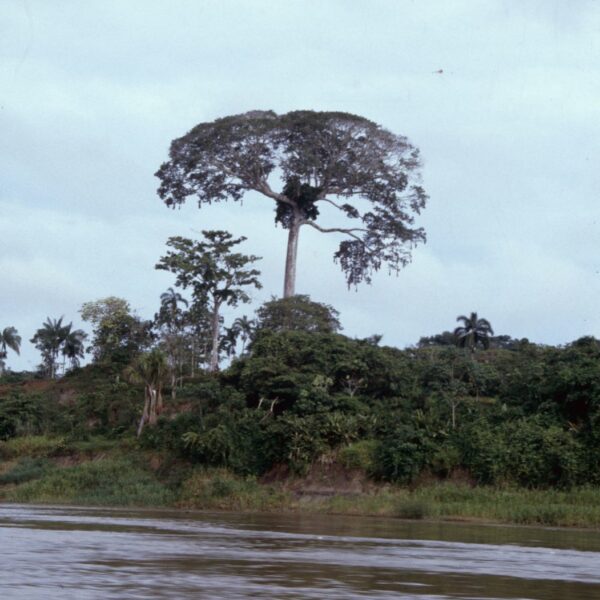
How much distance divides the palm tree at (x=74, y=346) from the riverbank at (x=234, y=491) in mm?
32000

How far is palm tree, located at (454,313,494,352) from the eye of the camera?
9000 cm

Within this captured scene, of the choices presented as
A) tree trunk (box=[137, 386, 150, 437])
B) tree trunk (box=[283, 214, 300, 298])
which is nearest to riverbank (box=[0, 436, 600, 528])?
tree trunk (box=[137, 386, 150, 437])

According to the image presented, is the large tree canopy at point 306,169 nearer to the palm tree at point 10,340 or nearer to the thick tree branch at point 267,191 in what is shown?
the thick tree branch at point 267,191

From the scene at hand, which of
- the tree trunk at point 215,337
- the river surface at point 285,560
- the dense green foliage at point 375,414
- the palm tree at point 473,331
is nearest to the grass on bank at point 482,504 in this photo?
the dense green foliage at point 375,414

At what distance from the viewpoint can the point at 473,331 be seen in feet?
295

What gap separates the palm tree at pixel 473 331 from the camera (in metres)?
90.0

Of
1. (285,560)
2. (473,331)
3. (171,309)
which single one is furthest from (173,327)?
(285,560)

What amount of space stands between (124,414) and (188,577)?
42081mm

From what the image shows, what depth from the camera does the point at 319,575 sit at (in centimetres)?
1955

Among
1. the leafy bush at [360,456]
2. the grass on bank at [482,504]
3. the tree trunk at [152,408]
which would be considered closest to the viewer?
the grass on bank at [482,504]

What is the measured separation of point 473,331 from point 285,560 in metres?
69.1

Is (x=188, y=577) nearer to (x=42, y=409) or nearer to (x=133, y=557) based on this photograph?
(x=133, y=557)

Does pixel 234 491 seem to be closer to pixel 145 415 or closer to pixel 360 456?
pixel 360 456

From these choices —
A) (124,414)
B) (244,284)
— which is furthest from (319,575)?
(244,284)
